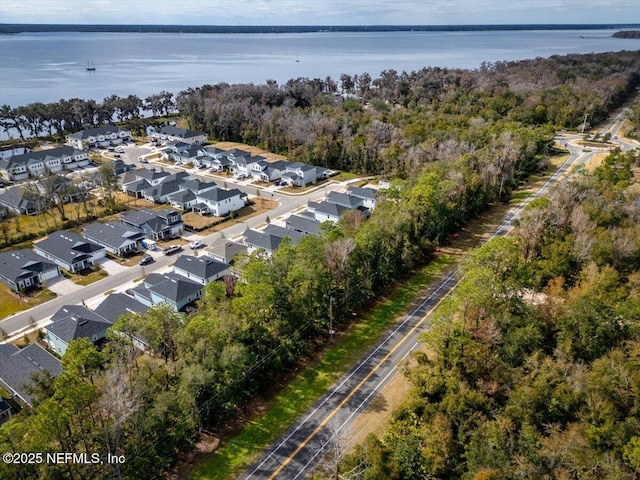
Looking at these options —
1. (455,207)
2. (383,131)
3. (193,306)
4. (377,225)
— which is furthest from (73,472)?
(383,131)

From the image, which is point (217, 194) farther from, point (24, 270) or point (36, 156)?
point (36, 156)

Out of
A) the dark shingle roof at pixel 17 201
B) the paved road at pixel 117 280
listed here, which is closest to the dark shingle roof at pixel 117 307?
the paved road at pixel 117 280

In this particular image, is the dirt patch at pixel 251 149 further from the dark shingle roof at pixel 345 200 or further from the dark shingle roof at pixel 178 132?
the dark shingle roof at pixel 345 200

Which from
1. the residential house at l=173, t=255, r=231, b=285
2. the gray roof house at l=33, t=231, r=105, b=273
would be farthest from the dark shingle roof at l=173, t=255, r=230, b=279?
the gray roof house at l=33, t=231, r=105, b=273

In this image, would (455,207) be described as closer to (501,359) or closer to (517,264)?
(517,264)

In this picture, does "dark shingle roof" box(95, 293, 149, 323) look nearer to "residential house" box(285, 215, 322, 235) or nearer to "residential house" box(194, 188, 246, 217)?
"residential house" box(285, 215, 322, 235)
